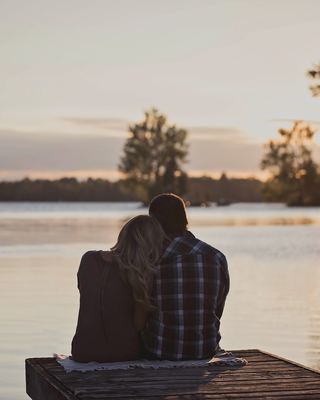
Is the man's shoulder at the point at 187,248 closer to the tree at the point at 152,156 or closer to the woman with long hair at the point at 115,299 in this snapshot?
the woman with long hair at the point at 115,299

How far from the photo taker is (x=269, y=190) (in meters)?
114

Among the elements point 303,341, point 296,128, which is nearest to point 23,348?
point 303,341

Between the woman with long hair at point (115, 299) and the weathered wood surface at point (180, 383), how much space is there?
0.22 meters

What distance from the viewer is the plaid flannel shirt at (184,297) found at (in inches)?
263

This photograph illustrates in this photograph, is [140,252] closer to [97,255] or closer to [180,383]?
[97,255]

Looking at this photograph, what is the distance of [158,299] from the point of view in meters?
6.69

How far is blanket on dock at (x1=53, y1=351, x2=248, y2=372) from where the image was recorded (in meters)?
6.63

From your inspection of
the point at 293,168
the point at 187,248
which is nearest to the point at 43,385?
the point at 187,248

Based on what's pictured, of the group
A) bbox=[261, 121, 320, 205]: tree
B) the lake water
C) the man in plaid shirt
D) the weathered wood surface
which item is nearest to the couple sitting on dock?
the man in plaid shirt

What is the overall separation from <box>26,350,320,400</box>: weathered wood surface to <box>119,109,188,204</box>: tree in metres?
107

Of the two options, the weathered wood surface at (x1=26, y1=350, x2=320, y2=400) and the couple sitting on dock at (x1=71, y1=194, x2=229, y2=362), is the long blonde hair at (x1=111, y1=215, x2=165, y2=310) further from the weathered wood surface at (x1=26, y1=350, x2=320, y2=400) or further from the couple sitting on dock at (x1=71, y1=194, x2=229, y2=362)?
the weathered wood surface at (x1=26, y1=350, x2=320, y2=400)

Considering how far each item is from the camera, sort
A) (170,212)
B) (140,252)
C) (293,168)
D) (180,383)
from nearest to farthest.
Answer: (180,383), (140,252), (170,212), (293,168)

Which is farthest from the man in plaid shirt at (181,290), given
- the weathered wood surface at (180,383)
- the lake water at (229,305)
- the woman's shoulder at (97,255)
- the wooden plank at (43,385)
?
the lake water at (229,305)

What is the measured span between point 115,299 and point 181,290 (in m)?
0.43
